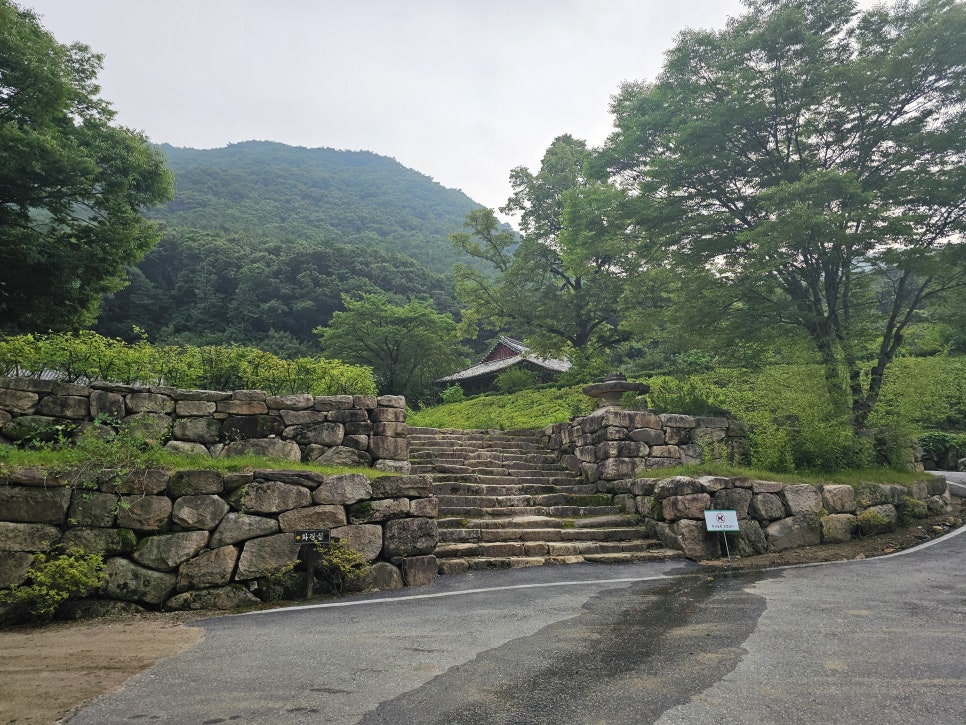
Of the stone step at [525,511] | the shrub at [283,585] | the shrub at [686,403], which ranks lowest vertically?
the shrub at [283,585]

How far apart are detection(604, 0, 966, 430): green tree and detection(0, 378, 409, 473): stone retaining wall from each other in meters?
6.58

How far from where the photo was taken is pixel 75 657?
3.72 metres

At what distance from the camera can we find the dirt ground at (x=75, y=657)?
2928mm

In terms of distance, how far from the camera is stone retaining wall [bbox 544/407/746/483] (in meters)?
9.17

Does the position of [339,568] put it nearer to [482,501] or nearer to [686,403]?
[482,501]

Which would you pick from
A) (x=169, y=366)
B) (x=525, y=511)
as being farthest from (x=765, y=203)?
(x=169, y=366)

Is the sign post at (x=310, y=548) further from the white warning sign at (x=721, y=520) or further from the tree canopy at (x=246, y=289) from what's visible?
the tree canopy at (x=246, y=289)

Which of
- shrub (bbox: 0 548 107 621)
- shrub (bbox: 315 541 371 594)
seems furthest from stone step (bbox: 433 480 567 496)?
shrub (bbox: 0 548 107 621)

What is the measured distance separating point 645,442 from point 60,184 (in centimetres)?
1062

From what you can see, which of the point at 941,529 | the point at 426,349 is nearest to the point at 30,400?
the point at 941,529

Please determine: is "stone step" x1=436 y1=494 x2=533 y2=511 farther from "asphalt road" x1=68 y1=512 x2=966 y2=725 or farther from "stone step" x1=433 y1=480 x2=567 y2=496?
"asphalt road" x1=68 y1=512 x2=966 y2=725

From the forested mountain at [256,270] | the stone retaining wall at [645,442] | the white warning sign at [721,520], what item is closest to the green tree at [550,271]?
the forested mountain at [256,270]

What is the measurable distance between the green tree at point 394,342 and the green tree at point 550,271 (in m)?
2.47

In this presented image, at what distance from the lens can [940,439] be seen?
1680 cm
